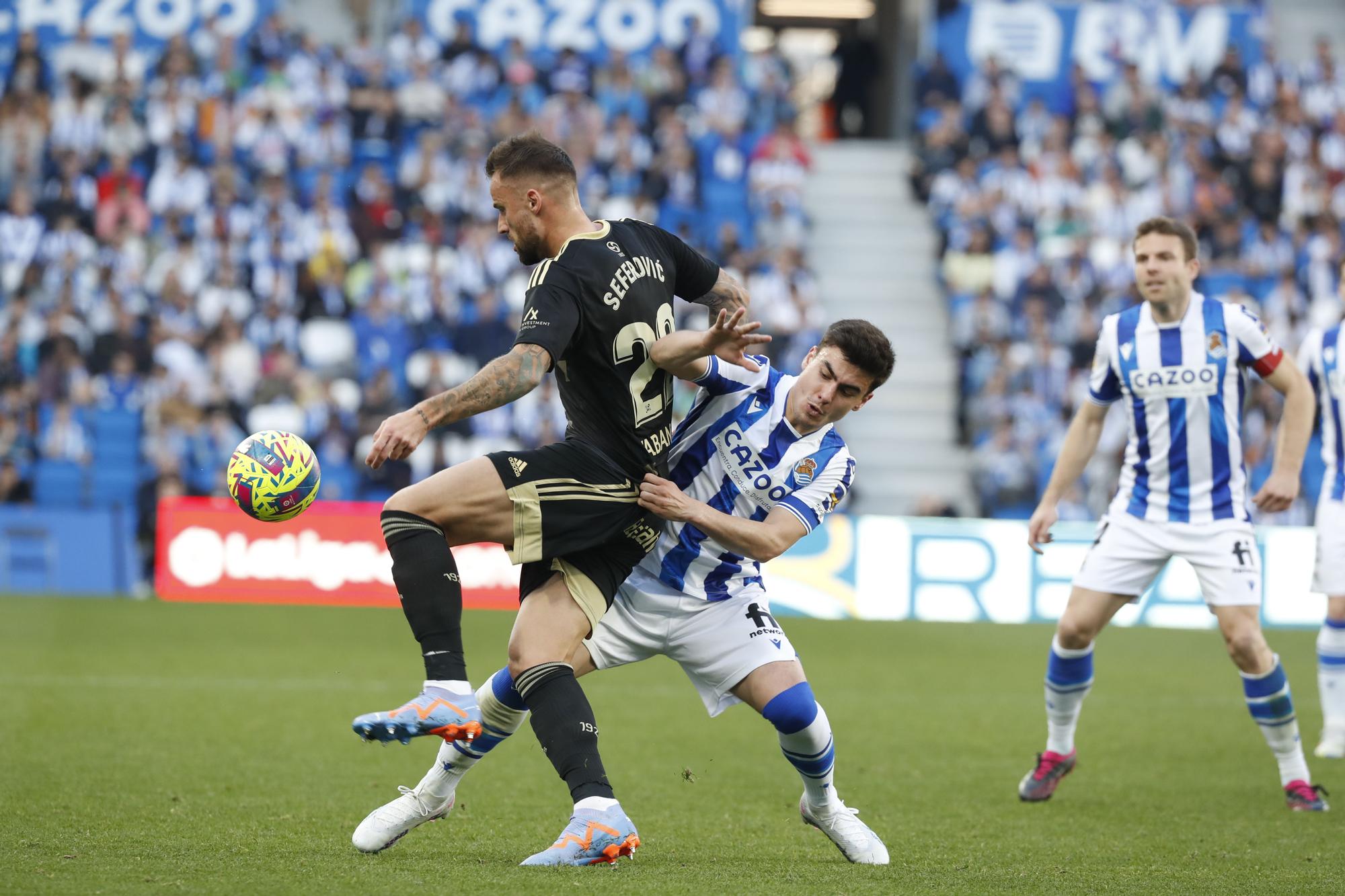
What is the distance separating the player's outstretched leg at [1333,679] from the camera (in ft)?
25.5

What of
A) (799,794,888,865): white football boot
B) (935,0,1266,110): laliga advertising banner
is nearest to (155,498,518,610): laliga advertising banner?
(799,794,888,865): white football boot

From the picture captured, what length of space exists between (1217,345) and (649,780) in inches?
120

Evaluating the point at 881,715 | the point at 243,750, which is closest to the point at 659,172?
the point at 881,715

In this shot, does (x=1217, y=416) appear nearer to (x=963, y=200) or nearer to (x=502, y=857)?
(x=502, y=857)

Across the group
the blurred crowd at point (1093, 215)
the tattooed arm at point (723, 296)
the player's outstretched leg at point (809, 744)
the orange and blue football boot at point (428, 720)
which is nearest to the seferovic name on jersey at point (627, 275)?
the tattooed arm at point (723, 296)

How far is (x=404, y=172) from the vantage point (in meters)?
19.6

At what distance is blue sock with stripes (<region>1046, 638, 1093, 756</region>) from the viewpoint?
6.66m

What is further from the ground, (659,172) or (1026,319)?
(659,172)

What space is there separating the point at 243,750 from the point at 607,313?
11.6ft

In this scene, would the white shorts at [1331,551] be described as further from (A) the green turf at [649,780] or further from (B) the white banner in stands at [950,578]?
(B) the white banner in stands at [950,578]

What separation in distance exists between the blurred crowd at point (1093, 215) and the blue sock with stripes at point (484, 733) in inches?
476

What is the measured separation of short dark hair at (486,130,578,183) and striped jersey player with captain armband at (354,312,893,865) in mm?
645

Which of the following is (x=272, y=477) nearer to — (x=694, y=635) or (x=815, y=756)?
(x=694, y=635)

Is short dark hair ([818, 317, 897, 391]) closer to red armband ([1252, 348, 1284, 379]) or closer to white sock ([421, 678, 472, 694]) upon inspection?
white sock ([421, 678, 472, 694])
